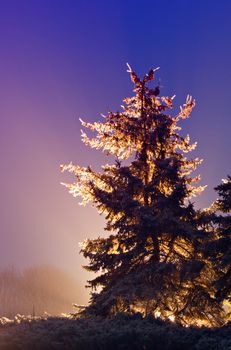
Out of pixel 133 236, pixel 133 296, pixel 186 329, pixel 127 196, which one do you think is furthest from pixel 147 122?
pixel 186 329

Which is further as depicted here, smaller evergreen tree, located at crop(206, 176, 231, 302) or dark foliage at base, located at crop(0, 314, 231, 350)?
smaller evergreen tree, located at crop(206, 176, 231, 302)

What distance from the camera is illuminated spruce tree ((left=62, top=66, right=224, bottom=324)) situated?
18.0 meters

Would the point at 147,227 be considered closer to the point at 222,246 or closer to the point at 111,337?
the point at 222,246

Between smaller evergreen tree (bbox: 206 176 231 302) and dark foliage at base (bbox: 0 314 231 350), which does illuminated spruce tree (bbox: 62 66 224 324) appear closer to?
smaller evergreen tree (bbox: 206 176 231 302)

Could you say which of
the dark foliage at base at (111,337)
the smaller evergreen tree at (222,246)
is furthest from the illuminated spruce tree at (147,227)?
the dark foliage at base at (111,337)

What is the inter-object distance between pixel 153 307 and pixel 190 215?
4190 mm

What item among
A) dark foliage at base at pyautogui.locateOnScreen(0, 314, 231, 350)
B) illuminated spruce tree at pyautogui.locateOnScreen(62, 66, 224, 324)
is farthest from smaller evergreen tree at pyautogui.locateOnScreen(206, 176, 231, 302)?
dark foliage at base at pyautogui.locateOnScreen(0, 314, 231, 350)

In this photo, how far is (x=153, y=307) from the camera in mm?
17766

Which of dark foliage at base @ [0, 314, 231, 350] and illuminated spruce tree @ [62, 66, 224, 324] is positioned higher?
illuminated spruce tree @ [62, 66, 224, 324]

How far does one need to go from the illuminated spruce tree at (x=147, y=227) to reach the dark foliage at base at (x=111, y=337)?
6.04m

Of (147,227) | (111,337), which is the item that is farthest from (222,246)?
(111,337)

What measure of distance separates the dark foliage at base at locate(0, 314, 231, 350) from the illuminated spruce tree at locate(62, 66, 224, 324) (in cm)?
604

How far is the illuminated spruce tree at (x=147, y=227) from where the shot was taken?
18.0 metres

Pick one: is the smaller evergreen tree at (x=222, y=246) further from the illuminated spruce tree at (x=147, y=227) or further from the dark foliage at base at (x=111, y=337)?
the dark foliage at base at (x=111, y=337)
